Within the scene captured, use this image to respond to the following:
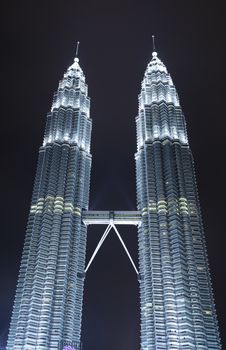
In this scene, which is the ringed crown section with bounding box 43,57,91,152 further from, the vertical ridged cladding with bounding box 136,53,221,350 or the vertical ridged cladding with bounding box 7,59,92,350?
the vertical ridged cladding with bounding box 136,53,221,350

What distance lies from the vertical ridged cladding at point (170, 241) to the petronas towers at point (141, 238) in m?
0.27

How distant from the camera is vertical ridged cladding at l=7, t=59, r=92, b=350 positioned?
113 m

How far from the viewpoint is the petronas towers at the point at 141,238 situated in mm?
110875

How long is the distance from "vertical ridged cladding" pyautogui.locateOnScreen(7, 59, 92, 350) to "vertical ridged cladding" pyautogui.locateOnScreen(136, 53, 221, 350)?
67.1 feet

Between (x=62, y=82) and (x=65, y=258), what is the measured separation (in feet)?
294

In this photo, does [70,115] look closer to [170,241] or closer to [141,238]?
[141,238]

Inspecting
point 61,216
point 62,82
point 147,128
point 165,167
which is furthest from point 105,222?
point 62,82

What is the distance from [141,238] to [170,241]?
38.2 feet

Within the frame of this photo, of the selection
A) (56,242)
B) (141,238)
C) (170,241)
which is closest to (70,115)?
(56,242)

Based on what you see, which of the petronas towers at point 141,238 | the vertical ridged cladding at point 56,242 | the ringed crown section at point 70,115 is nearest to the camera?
the petronas towers at point 141,238

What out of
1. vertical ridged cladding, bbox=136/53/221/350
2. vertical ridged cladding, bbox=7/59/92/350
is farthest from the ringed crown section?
vertical ridged cladding, bbox=136/53/221/350

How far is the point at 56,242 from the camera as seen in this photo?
12762 cm

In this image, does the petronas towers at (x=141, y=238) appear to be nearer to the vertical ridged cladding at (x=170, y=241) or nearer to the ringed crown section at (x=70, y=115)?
the vertical ridged cladding at (x=170, y=241)

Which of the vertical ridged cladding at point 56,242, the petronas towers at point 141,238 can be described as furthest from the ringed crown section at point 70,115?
the petronas towers at point 141,238
